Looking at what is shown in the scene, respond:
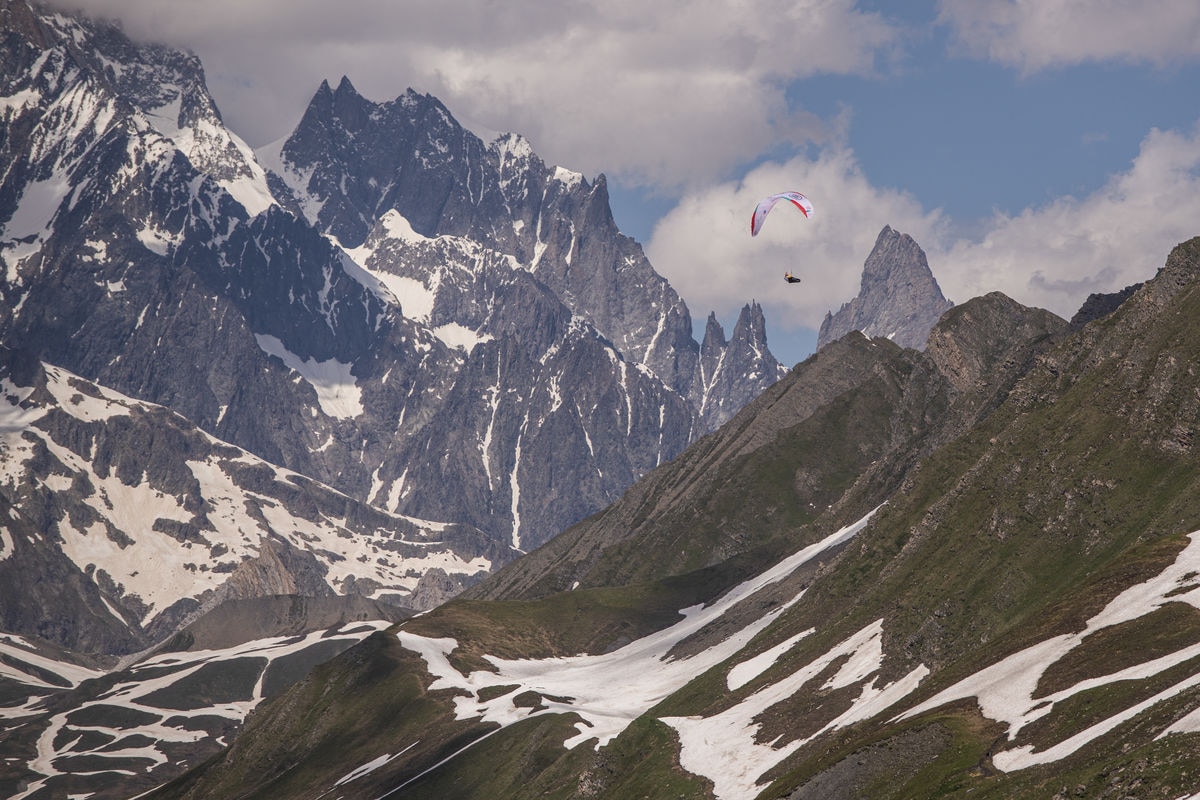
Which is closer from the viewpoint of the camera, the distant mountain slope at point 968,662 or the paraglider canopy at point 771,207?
the distant mountain slope at point 968,662

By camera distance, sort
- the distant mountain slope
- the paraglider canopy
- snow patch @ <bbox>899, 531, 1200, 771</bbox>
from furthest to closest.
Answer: the paraglider canopy < the distant mountain slope < snow patch @ <bbox>899, 531, 1200, 771</bbox>

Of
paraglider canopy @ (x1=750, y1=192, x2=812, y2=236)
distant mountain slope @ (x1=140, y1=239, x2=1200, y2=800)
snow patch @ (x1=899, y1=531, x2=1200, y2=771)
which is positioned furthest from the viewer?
paraglider canopy @ (x1=750, y1=192, x2=812, y2=236)

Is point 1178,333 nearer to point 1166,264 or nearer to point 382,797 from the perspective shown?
point 1166,264

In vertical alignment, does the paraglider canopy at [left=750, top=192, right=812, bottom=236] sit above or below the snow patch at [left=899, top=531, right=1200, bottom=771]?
above

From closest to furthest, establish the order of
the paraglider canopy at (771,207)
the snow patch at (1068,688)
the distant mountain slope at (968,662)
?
the snow patch at (1068,688) → the distant mountain slope at (968,662) → the paraglider canopy at (771,207)

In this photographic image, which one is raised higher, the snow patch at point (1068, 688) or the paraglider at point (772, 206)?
the paraglider at point (772, 206)

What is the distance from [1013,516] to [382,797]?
75134 mm

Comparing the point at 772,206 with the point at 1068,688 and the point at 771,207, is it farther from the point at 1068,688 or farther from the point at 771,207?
the point at 1068,688

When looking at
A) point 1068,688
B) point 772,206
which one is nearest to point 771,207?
point 772,206

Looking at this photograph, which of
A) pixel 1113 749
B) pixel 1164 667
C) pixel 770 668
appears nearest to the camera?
pixel 1113 749

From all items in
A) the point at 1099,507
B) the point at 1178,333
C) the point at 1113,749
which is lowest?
the point at 1113,749

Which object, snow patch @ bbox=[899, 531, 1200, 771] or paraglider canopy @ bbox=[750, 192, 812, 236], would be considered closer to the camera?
snow patch @ bbox=[899, 531, 1200, 771]

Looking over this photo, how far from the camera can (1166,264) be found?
157m

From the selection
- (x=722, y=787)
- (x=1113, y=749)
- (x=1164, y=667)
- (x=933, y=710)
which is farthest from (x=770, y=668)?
(x=1113, y=749)
